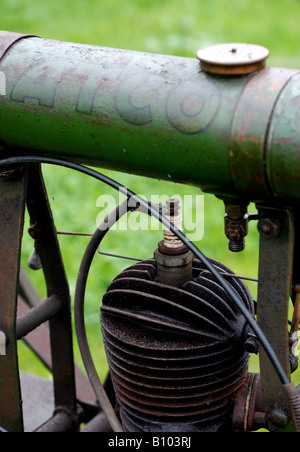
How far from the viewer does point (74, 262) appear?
11.3ft

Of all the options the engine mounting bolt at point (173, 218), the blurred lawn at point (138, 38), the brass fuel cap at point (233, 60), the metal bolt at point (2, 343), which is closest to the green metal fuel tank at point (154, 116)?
the brass fuel cap at point (233, 60)

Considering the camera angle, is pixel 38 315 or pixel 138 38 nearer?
pixel 38 315

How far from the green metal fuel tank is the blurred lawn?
183 cm

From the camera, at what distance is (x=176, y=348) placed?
1.47 metres

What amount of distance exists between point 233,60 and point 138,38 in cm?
439

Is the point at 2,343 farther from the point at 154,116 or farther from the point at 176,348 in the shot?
the point at 154,116

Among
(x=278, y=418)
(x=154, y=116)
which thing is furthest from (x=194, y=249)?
(x=278, y=418)

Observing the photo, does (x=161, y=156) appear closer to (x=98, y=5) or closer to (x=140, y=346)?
(x=140, y=346)

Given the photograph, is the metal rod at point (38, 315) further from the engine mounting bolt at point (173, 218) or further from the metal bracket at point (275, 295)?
the metal bracket at point (275, 295)

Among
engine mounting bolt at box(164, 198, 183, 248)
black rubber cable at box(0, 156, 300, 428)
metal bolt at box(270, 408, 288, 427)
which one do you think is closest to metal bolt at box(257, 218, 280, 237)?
black rubber cable at box(0, 156, 300, 428)

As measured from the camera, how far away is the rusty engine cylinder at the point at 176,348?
148 centimetres

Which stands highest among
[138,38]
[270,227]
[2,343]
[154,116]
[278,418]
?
[138,38]

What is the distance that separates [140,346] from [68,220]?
2.29m

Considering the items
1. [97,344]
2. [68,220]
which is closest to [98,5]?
[68,220]
